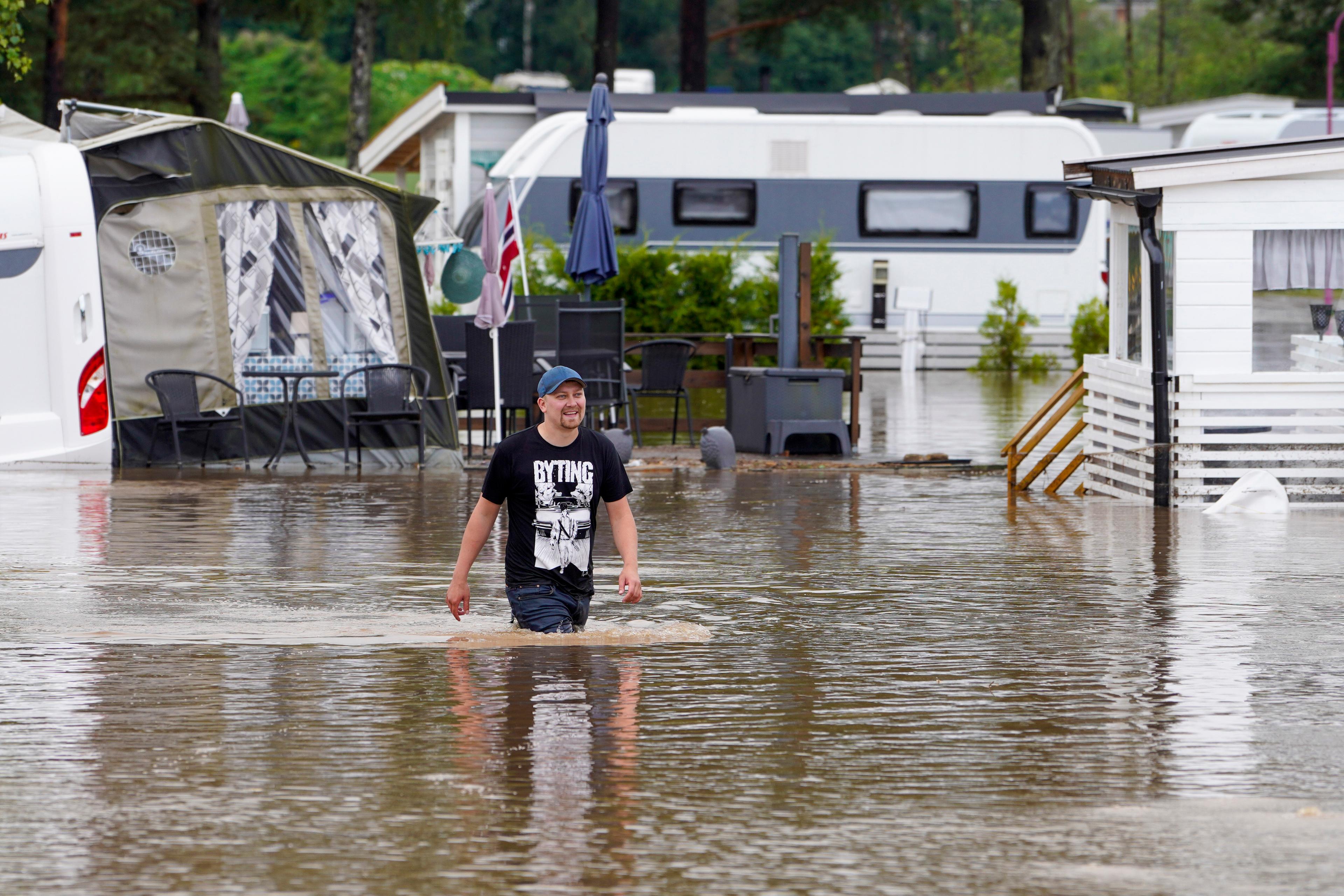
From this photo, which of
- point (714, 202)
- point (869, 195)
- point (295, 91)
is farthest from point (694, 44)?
point (295, 91)

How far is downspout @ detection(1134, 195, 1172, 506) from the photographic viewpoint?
13.1 m

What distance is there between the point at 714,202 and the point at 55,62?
948cm

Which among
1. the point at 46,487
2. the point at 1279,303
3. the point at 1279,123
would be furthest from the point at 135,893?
the point at 1279,123

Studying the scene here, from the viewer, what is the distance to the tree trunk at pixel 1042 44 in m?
34.5

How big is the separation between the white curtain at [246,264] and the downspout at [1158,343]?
6888 mm

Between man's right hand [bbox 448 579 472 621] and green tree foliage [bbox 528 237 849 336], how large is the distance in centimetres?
1535

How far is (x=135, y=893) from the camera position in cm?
501

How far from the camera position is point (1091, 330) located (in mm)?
26578

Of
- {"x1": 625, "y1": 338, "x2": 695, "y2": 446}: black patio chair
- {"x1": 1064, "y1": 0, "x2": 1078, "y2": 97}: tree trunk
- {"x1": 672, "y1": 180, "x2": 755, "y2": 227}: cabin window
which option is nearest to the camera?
{"x1": 625, "y1": 338, "x2": 695, "y2": 446}: black patio chair

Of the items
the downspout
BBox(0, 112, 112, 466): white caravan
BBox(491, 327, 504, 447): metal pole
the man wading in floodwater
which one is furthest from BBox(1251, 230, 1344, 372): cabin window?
BBox(0, 112, 112, 466): white caravan

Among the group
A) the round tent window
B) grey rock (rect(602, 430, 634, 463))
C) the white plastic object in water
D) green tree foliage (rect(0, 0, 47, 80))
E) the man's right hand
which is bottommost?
the white plastic object in water

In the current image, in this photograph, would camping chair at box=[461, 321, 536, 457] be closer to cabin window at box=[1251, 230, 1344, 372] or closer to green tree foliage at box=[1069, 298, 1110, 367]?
cabin window at box=[1251, 230, 1344, 372]

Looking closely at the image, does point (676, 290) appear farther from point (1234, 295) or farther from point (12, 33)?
point (1234, 295)

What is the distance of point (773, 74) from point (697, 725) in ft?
217
